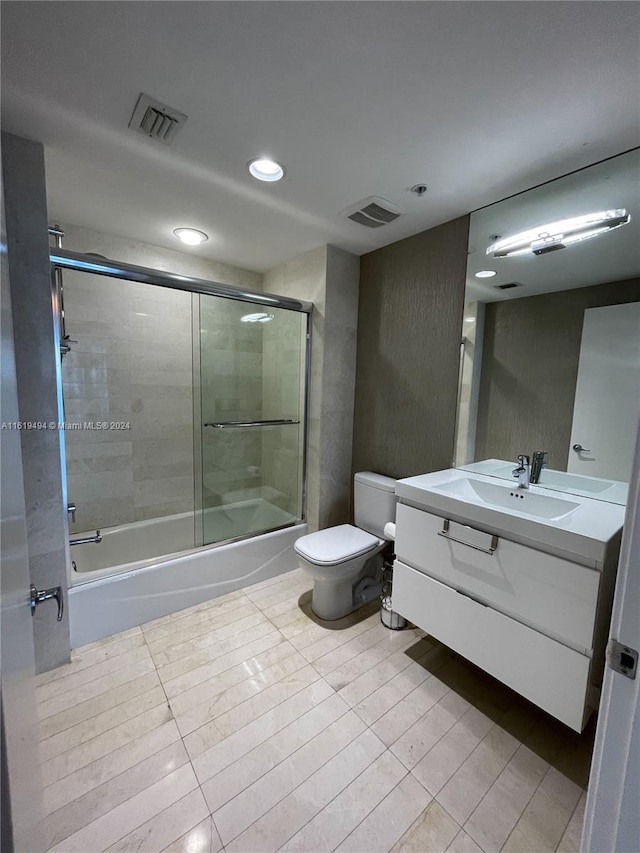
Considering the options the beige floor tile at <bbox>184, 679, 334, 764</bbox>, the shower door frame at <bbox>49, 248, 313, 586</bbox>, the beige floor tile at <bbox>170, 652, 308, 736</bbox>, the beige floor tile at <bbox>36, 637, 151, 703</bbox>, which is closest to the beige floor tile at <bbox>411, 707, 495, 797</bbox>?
the beige floor tile at <bbox>184, 679, 334, 764</bbox>

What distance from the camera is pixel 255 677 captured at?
1.56m

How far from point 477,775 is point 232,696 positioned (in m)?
0.97

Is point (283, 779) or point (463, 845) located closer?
point (463, 845)

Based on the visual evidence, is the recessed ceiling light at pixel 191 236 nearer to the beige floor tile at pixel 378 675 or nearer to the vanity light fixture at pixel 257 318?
the vanity light fixture at pixel 257 318

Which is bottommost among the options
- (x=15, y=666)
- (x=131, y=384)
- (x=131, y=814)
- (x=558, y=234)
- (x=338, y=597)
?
(x=131, y=814)

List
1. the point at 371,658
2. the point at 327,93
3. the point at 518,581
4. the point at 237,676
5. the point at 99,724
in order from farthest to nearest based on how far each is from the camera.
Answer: the point at 371,658 → the point at 237,676 → the point at 99,724 → the point at 518,581 → the point at 327,93

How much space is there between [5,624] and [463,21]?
1.59 m

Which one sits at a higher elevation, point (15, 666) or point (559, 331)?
point (559, 331)

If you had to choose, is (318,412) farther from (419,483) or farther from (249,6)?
(249,6)

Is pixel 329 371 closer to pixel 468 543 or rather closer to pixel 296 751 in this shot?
pixel 468 543

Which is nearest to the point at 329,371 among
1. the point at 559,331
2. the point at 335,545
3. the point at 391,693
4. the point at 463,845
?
the point at 335,545

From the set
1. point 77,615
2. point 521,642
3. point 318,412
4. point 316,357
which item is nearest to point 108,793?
point 77,615

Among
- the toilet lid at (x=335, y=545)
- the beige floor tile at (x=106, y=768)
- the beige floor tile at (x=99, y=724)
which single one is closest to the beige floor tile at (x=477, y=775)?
the toilet lid at (x=335, y=545)

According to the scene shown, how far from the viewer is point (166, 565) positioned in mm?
1974
